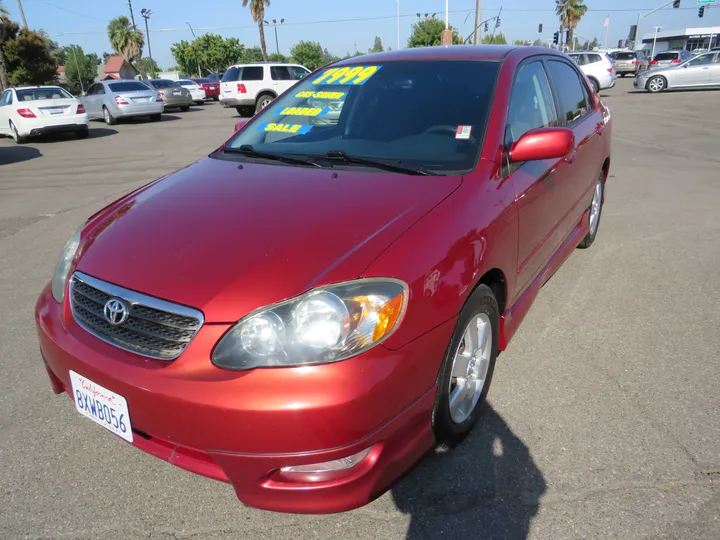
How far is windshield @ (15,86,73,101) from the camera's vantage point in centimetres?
1408

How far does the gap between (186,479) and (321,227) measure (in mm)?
1223

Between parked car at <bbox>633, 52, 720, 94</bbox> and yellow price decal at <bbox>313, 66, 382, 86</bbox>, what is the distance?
→ 2377 cm

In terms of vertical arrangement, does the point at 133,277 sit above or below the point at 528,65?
below

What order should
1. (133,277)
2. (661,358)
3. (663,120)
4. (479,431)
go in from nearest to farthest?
(133,277) → (479,431) → (661,358) → (663,120)

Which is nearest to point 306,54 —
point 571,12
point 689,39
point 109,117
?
point 571,12

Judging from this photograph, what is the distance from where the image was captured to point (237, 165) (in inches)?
116

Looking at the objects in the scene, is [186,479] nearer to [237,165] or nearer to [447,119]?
[237,165]

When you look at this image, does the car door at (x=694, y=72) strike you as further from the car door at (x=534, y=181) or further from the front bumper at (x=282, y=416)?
the front bumper at (x=282, y=416)

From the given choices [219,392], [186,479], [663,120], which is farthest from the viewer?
[663,120]

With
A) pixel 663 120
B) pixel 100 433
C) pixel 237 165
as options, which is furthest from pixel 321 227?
pixel 663 120

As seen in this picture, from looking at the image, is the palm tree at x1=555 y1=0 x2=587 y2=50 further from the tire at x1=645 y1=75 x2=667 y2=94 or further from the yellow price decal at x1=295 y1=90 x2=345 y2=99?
the yellow price decal at x1=295 y1=90 x2=345 y2=99

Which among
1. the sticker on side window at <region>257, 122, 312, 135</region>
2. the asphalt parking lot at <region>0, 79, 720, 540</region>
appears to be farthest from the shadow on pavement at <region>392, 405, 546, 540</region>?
the sticker on side window at <region>257, 122, 312, 135</region>

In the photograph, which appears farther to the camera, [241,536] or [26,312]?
[26,312]

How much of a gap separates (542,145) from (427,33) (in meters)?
67.5
